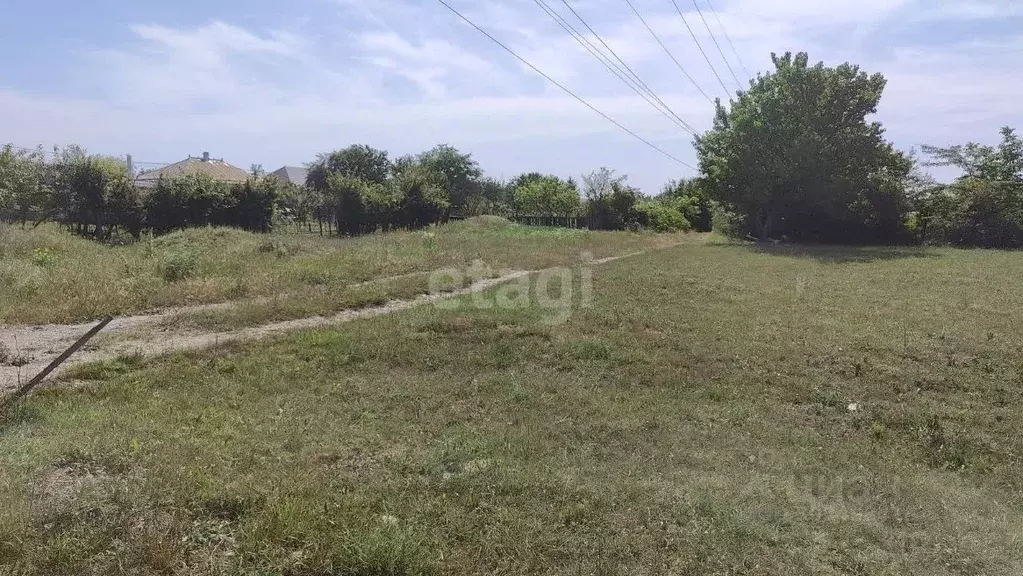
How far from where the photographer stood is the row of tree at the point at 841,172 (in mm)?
24828

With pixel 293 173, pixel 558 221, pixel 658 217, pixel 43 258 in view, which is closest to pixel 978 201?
pixel 658 217

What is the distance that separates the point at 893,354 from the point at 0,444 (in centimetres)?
906

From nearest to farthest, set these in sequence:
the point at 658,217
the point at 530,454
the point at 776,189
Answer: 1. the point at 530,454
2. the point at 776,189
3. the point at 658,217

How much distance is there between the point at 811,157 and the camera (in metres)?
24.6

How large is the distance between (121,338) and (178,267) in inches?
163

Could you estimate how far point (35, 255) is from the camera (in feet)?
42.9

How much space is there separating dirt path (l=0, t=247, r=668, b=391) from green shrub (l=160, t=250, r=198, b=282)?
208 centimetres

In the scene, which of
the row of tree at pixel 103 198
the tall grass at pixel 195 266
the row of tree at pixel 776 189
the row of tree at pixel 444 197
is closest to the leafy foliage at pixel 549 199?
the row of tree at pixel 444 197

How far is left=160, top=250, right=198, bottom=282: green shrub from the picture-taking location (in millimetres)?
10938

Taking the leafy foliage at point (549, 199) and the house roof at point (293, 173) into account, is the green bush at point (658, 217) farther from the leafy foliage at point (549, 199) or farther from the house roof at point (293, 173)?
the house roof at point (293, 173)

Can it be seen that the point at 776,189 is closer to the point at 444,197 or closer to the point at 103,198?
the point at 444,197

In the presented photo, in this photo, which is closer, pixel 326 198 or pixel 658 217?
pixel 326 198

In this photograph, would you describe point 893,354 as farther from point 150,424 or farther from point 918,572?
point 150,424

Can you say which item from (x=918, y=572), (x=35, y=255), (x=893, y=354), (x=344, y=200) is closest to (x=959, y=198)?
(x=893, y=354)
